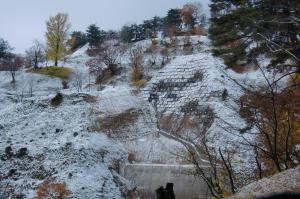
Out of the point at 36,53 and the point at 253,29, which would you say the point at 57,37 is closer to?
the point at 36,53

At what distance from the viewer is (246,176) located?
22.8 m

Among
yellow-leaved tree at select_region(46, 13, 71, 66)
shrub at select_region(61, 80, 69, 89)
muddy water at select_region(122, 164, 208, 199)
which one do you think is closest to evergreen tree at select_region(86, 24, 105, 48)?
yellow-leaved tree at select_region(46, 13, 71, 66)

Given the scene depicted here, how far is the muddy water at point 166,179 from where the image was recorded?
22781 millimetres

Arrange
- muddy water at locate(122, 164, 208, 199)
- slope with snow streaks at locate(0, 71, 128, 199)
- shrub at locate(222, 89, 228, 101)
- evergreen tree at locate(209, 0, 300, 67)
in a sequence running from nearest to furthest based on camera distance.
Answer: evergreen tree at locate(209, 0, 300, 67) → muddy water at locate(122, 164, 208, 199) → slope with snow streaks at locate(0, 71, 128, 199) → shrub at locate(222, 89, 228, 101)

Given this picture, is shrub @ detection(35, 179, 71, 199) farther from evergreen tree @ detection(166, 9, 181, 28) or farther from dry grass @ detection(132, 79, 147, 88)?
evergreen tree @ detection(166, 9, 181, 28)

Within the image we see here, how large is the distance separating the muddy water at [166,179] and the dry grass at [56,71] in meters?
26.9

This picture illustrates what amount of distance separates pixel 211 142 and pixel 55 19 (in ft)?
122

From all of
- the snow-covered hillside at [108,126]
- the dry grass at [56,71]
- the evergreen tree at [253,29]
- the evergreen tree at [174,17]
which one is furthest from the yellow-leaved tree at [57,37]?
the evergreen tree at [253,29]

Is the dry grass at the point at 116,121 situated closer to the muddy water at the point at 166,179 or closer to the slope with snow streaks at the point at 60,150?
the slope with snow streaks at the point at 60,150

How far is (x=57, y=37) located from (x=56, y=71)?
6093 millimetres

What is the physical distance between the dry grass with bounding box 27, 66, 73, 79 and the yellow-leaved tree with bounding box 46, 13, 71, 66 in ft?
7.49

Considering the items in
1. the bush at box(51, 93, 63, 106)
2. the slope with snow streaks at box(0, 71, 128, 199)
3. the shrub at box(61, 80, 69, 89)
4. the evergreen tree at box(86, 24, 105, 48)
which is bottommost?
the slope with snow streaks at box(0, 71, 128, 199)

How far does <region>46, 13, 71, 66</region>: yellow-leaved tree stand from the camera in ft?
181

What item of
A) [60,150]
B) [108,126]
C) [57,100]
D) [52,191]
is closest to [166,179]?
[52,191]
